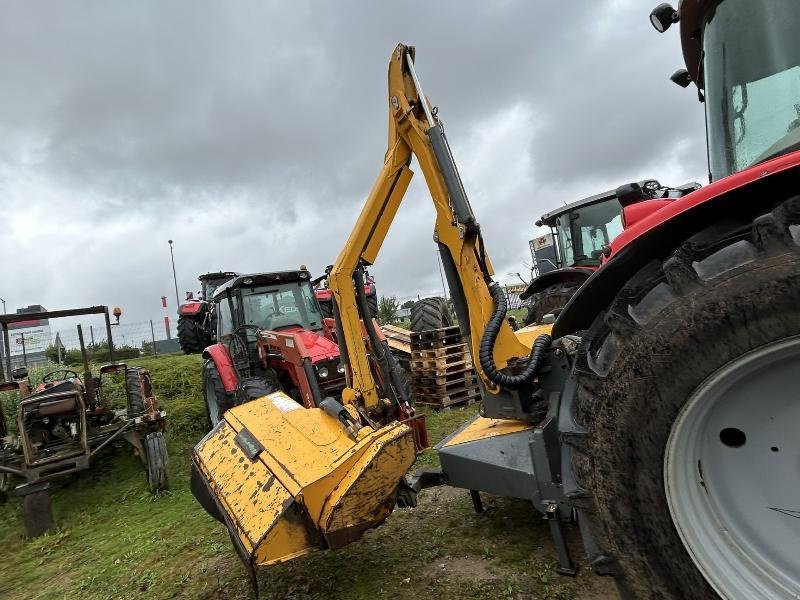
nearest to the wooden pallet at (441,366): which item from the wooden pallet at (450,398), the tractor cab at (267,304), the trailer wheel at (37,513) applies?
the wooden pallet at (450,398)

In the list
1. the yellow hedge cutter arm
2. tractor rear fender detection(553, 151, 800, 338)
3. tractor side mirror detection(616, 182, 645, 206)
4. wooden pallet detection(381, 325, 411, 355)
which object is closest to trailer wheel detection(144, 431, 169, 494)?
the yellow hedge cutter arm

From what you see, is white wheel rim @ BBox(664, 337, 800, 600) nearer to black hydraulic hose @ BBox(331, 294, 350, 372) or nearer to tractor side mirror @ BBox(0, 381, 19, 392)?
black hydraulic hose @ BBox(331, 294, 350, 372)

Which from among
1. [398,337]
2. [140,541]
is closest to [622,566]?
[140,541]

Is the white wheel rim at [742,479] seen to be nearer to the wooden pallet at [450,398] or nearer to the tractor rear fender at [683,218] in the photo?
the tractor rear fender at [683,218]

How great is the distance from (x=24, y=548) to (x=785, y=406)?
580cm

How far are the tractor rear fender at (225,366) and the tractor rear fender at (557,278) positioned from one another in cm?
380

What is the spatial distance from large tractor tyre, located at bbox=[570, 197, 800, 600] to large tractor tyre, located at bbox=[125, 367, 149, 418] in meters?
6.12

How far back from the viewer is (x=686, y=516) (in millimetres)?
1521

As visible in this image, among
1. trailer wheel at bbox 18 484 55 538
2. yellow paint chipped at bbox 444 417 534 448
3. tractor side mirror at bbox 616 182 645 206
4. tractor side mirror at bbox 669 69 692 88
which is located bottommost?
trailer wheel at bbox 18 484 55 538

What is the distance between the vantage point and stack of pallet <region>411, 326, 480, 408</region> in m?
7.05

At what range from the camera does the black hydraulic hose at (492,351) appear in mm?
2670

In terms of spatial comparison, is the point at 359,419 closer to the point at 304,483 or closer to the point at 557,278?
the point at 304,483

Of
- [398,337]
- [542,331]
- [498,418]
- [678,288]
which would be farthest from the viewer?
[398,337]

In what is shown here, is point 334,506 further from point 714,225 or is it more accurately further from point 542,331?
point 714,225
